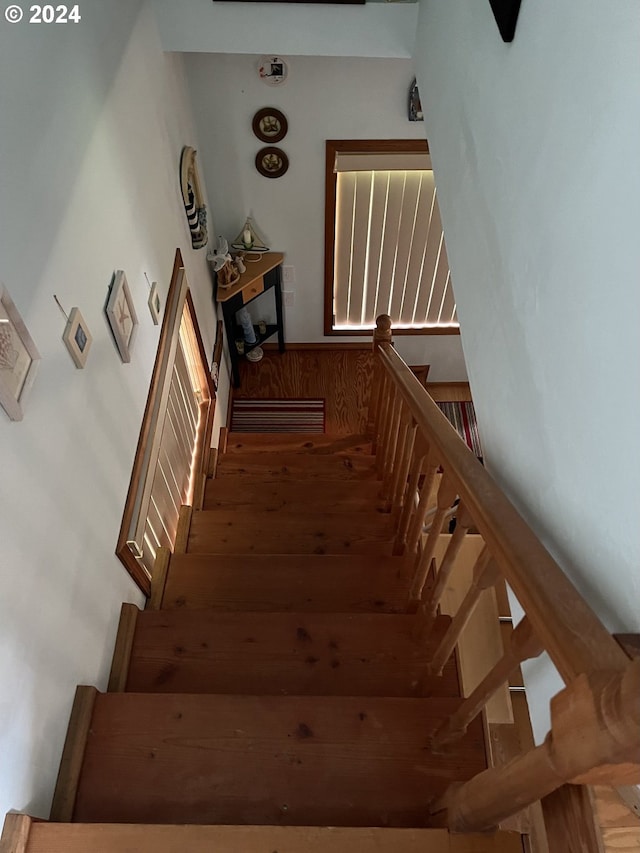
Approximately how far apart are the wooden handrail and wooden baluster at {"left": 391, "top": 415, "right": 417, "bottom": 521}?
24.3 inches

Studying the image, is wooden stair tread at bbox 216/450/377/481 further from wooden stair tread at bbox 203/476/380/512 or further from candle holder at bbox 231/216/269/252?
candle holder at bbox 231/216/269/252

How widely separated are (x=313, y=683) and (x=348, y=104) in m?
2.95

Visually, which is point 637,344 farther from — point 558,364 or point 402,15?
point 402,15

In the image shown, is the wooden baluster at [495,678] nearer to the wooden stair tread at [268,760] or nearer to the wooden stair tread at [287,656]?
the wooden stair tread at [268,760]

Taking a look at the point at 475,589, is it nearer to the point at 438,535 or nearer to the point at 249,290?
the point at 438,535

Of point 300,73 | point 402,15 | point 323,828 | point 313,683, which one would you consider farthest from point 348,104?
point 323,828

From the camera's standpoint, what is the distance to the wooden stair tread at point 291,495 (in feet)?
9.07

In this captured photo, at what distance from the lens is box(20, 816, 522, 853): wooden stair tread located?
1.19m

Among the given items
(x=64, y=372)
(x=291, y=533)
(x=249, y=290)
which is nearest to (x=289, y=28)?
(x=249, y=290)

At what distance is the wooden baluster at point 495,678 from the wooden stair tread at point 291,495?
1.36 meters

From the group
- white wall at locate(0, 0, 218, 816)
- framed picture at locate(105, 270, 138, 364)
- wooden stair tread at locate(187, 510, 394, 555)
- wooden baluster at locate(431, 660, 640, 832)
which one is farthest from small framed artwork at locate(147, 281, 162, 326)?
wooden baluster at locate(431, 660, 640, 832)

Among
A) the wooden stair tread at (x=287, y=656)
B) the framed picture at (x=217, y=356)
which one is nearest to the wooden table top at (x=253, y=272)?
the framed picture at (x=217, y=356)

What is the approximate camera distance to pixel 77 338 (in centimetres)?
148

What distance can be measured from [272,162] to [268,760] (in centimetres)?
314
